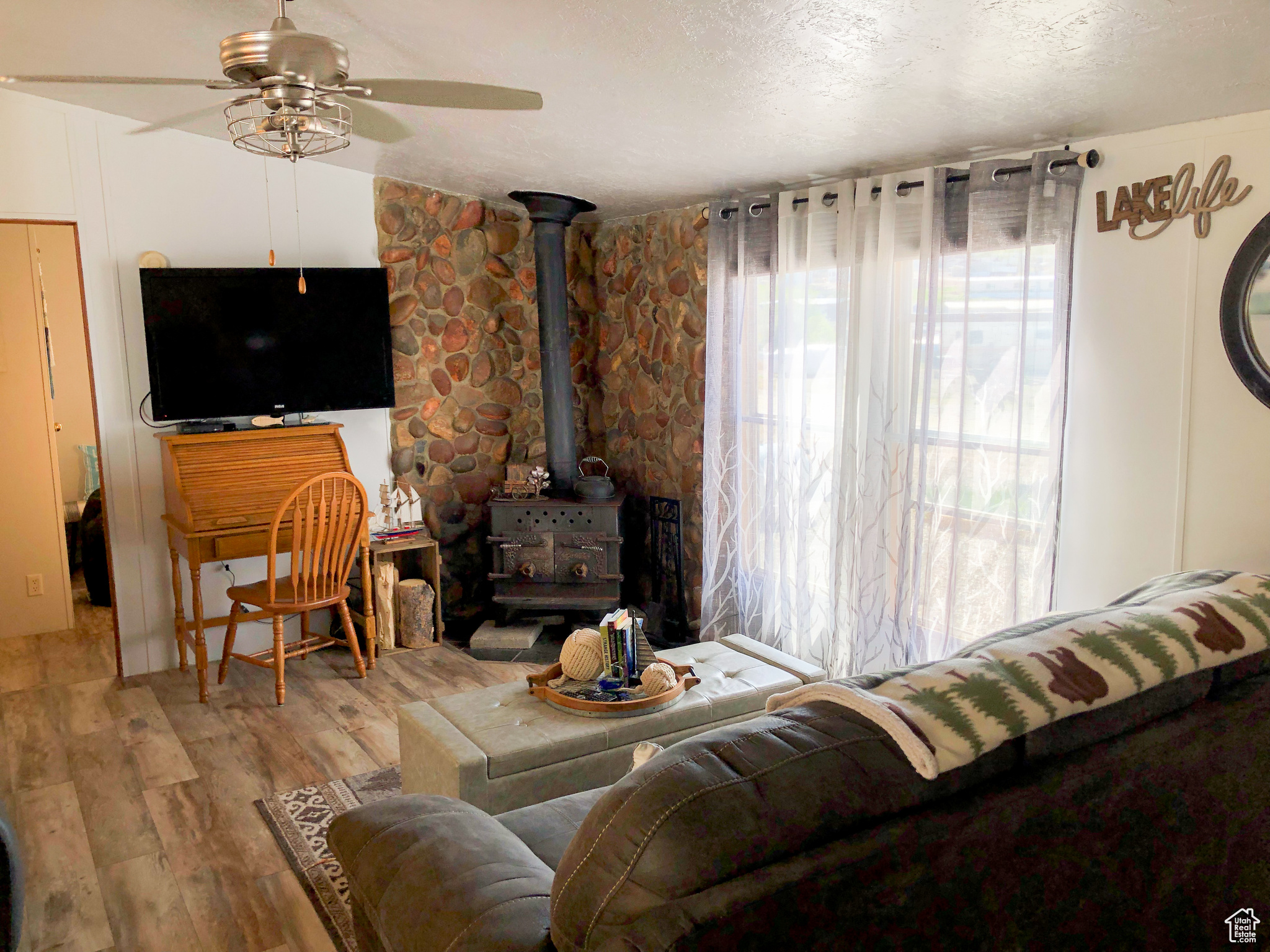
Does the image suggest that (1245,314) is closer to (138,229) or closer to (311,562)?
(311,562)

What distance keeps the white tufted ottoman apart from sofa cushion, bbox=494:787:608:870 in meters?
0.35

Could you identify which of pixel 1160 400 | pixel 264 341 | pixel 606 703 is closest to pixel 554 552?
pixel 264 341

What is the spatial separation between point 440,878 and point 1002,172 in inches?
105

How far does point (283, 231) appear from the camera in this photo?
14.1ft

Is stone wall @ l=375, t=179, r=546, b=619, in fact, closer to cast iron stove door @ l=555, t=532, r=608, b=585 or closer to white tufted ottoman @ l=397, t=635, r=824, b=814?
cast iron stove door @ l=555, t=532, r=608, b=585

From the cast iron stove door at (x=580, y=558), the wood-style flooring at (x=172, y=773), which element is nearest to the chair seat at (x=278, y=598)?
the wood-style flooring at (x=172, y=773)

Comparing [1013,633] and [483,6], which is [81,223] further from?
[1013,633]

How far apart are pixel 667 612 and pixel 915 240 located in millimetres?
2281

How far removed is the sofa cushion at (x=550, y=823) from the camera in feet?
5.70

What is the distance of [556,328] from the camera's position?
4.64 meters

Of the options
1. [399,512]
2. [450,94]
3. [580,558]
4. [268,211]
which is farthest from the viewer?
[399,512]

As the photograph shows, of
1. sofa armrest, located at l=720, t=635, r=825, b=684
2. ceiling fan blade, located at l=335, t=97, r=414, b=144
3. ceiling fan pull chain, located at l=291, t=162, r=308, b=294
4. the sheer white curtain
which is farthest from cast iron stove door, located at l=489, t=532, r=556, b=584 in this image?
ceiling fan blade, located at l=335, t=97, r=414, b=144

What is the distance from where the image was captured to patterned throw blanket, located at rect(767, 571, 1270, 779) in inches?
47.3

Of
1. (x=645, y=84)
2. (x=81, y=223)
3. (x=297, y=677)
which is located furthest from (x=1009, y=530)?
(x=81, y=223)
